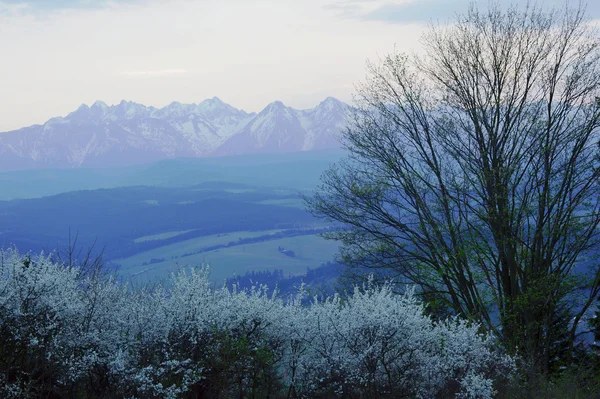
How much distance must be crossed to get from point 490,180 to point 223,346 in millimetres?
7905

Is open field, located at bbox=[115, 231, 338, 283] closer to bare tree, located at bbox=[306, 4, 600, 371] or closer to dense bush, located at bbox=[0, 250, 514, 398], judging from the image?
bare tree, located at bbox=[306, 4, 600, 371]

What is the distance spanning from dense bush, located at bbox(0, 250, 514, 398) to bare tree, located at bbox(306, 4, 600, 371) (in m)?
4.60

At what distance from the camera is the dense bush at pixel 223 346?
8.94 meters

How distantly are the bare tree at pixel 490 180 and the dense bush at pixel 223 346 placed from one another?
181 inches

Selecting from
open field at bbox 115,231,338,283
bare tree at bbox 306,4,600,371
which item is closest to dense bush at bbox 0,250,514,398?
bare tree at bbox 306,4,600,371

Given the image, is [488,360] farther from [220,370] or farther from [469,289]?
[469,289]

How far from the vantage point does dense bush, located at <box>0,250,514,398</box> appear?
29.3 ft

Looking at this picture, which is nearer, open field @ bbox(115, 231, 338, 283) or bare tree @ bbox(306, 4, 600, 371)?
bare tree @ bbox(306, 4, 600, 371)

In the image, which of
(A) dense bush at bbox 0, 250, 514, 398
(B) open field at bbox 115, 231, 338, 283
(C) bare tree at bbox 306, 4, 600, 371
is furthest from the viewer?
(B) open field at bbox 115, 231, 338, 283

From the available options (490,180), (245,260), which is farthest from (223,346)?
(245,260)

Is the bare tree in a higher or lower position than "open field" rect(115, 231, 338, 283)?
higher

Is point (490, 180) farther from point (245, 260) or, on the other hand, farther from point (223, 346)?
point (245, 260)

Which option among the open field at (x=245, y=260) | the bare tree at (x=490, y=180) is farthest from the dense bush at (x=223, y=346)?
the open field at (x=245, y=260)

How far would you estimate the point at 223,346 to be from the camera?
926 centimetres
